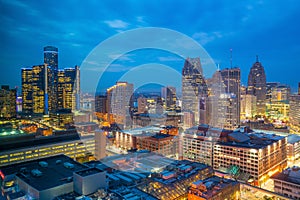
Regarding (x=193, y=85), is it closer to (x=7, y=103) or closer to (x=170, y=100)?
(x=170, y=100)

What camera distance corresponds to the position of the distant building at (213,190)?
17.0 feet

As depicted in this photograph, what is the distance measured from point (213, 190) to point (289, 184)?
2.66 m

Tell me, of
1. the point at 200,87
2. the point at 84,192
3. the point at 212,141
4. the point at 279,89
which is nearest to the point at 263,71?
the point at 279,89

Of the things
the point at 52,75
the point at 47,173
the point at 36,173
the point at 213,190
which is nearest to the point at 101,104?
the point at 52,75

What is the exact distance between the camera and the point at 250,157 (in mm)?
7703

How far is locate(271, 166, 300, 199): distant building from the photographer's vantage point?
20.0 feet

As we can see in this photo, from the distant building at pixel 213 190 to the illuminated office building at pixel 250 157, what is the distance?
1.80 m

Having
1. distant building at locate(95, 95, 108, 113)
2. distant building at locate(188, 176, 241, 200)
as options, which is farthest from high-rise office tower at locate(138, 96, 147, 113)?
distant building at locate(188, 176, 241, 200)

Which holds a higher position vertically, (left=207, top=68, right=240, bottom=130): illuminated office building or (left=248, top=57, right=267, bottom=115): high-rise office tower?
(left=248, top=57, right=267, bottom=115): high-rise office tower

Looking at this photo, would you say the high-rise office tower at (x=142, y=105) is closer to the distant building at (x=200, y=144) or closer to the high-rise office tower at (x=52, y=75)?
the distant building at (x=200, y=144)

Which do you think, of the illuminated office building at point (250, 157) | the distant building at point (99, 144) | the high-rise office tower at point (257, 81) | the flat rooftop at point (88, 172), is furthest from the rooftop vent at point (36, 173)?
the high-rise office tower at point (257, 81)

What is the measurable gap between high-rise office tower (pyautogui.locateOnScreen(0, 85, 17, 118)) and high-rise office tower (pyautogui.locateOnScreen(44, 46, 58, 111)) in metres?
4.20

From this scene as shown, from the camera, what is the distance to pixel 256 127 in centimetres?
1588

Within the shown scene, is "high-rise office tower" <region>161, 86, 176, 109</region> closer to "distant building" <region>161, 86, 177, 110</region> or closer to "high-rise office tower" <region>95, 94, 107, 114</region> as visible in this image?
"distant building" <region>161, 86, 177, 110</region>
